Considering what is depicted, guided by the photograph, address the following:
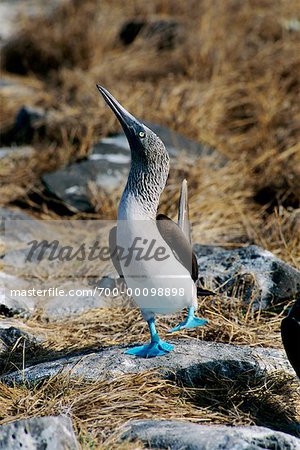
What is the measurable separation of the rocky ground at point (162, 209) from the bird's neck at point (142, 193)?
0.77m

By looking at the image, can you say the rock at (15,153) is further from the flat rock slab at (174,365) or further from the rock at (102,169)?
the flat rock slab at (174,365)

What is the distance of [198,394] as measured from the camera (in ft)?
13.8

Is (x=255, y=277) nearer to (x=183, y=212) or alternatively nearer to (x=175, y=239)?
(x=183, y=212)

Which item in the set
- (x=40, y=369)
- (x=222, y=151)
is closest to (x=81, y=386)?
(x=40, y=369)

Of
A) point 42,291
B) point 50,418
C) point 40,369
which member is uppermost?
point 50,418

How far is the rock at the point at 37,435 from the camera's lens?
135 inches

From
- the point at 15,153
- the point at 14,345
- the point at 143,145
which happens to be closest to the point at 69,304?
the point at 14,345

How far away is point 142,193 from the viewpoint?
14.3 ft

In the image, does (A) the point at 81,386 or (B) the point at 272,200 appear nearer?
(A) the point at 81,386

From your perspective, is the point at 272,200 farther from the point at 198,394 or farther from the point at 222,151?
the point at 198,394

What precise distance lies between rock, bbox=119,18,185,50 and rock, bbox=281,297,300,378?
7.40 metres

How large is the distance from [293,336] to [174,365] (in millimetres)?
639

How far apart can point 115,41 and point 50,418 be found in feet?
28.1

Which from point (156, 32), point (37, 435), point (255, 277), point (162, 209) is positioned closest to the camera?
point (37, 435)
